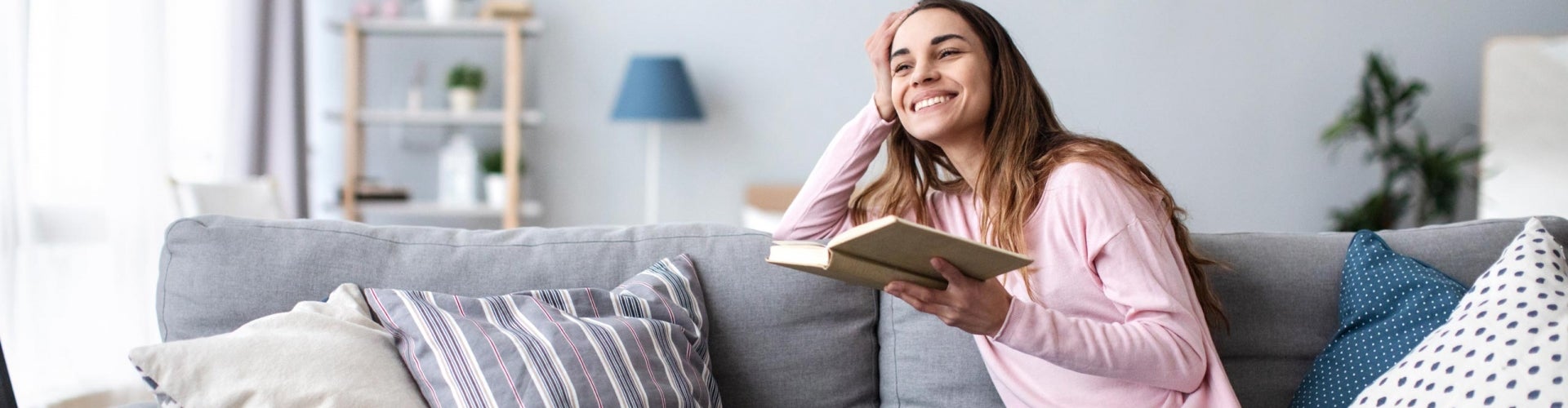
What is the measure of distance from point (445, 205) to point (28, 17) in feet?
5.98

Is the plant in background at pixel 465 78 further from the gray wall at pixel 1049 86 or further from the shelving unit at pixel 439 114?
the gray wall at pixel 1049 86

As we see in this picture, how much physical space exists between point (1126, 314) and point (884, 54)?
0.49m

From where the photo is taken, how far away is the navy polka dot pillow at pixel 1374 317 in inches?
52.4

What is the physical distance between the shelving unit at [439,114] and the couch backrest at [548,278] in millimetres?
2470

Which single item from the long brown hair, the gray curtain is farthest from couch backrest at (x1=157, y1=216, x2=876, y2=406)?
the gray curtain

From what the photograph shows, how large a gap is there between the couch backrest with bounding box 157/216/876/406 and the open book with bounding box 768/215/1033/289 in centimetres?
40

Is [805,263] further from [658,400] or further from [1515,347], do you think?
[1515,347]

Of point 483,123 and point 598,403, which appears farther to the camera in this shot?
point 483,123

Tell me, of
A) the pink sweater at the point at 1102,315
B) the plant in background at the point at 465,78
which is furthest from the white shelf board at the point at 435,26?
the pink sweater at the point at 1102,315

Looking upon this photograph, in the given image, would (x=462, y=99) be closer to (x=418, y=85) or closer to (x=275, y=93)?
(x=418, y=85)

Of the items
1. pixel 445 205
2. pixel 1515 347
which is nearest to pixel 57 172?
pixel 445 205

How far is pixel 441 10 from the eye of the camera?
4.04m

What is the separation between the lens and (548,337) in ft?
4.30

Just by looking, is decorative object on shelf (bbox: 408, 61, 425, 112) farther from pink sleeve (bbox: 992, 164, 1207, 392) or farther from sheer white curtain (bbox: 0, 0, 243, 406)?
pink sleeve (bbox: 992, 164, 1207, 392)
